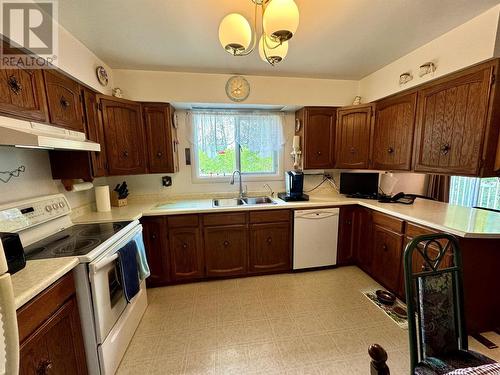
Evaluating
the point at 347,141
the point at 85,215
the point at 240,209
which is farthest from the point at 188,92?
the point at 347,141

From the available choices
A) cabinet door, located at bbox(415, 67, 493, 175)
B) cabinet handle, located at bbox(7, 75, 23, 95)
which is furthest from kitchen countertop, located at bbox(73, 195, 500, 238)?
cabinet handle, located at bbox(7, 75, 23, 95)

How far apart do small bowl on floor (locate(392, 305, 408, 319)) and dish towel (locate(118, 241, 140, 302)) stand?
2.24 m

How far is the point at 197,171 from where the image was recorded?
9.61ft

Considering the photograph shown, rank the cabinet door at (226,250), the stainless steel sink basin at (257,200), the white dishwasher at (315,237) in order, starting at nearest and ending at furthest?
the cabinet door at (226,250) < the white dishwasher at (315,237) < the stainless steel sink basin at (257,200)

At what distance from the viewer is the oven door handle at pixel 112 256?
1246 millimetres

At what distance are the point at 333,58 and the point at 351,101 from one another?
2.81 feet

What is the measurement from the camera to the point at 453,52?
1.79 m

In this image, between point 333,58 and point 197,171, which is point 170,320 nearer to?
point 197,171

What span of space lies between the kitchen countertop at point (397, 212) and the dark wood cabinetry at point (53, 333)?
2.88ft

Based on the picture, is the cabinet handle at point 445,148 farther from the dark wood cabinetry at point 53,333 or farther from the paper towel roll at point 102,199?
the paper towel roll at point 102,199

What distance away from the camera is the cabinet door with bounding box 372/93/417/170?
2.21 metres

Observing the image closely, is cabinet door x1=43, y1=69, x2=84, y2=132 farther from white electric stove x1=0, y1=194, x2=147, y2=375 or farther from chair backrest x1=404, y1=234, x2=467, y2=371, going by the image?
chair backrest x1=404, y1=234, x2=467, y2=371

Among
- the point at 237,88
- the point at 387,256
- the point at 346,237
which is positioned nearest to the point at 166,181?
the point at 237,88

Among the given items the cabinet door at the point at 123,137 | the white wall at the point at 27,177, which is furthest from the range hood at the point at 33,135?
the cabinet door at the point at 123,137
